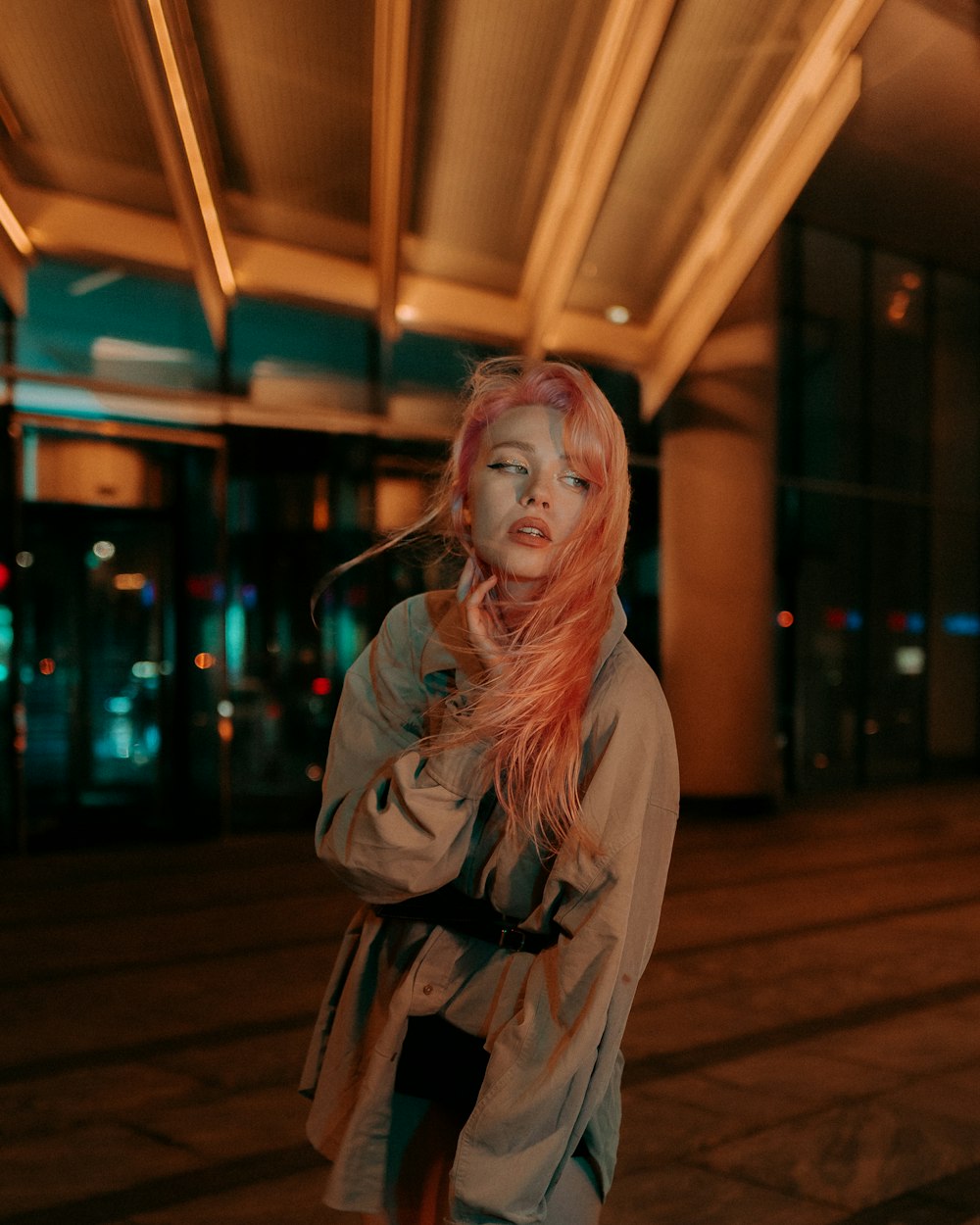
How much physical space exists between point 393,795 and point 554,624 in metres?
0.33

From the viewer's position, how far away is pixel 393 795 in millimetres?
1733

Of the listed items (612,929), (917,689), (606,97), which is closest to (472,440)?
(612,929)

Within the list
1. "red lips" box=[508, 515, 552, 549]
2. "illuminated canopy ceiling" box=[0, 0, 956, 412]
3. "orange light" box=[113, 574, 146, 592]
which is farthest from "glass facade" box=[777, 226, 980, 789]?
"red lips" box=[508, 515, 552, 549]

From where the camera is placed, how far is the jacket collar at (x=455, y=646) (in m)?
1.84

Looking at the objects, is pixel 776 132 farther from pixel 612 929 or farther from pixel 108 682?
pixel 612 929

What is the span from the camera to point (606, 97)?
9.77 metres

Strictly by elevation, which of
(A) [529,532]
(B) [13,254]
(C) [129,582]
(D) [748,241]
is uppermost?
(D) [748,241]

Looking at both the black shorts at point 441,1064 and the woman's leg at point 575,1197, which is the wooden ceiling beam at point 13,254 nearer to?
the black shorts at point 441,1064

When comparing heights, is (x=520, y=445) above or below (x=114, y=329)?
below

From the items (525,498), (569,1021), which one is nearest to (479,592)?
(525,498)

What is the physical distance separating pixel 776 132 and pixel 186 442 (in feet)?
18.3

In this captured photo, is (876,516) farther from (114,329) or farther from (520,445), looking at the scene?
(520,445)

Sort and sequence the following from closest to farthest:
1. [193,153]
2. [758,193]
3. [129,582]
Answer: [193,153] → [129,582] → [758,193]

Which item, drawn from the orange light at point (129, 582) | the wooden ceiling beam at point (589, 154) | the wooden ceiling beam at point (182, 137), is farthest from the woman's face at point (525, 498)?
the orange light at point (129, 582)
